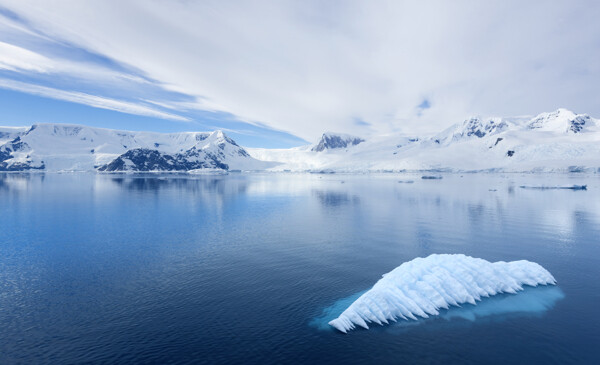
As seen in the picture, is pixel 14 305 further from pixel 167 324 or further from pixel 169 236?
pixel 169 236

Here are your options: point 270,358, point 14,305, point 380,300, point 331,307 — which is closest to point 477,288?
point 380,300

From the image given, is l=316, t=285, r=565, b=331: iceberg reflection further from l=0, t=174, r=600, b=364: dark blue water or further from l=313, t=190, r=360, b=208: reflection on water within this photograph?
l=313, t=190, r=360, b=208: reflection on water

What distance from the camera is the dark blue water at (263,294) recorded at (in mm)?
14562

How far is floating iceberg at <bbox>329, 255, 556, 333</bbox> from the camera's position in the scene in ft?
56.7

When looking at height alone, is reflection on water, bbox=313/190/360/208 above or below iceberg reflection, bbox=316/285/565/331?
above

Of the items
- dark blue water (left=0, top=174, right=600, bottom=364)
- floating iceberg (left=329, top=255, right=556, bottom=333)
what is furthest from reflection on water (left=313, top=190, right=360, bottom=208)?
floating iceberg (left=329, top=255, right=556, bottom=333)

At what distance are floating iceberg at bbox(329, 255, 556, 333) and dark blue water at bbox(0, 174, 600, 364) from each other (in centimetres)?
71

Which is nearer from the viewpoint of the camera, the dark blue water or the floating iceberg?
the dark blue water

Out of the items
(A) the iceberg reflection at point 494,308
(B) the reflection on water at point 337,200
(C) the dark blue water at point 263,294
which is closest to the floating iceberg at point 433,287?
(A) the iceberg reflection at point 494,308

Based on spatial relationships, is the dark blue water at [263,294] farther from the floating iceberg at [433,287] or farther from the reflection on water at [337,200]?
the reflection on water at [337,200]

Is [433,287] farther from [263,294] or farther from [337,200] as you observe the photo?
[337,200]

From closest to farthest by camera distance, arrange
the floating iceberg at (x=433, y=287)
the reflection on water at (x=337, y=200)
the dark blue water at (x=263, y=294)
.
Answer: the dark blue water at (x=263, y=294)
the floating iceberg at (x=433, y=287)
the reflection on water at (x=337, y=200)

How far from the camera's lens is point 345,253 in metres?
29.9

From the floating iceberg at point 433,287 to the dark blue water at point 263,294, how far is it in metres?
0.71
